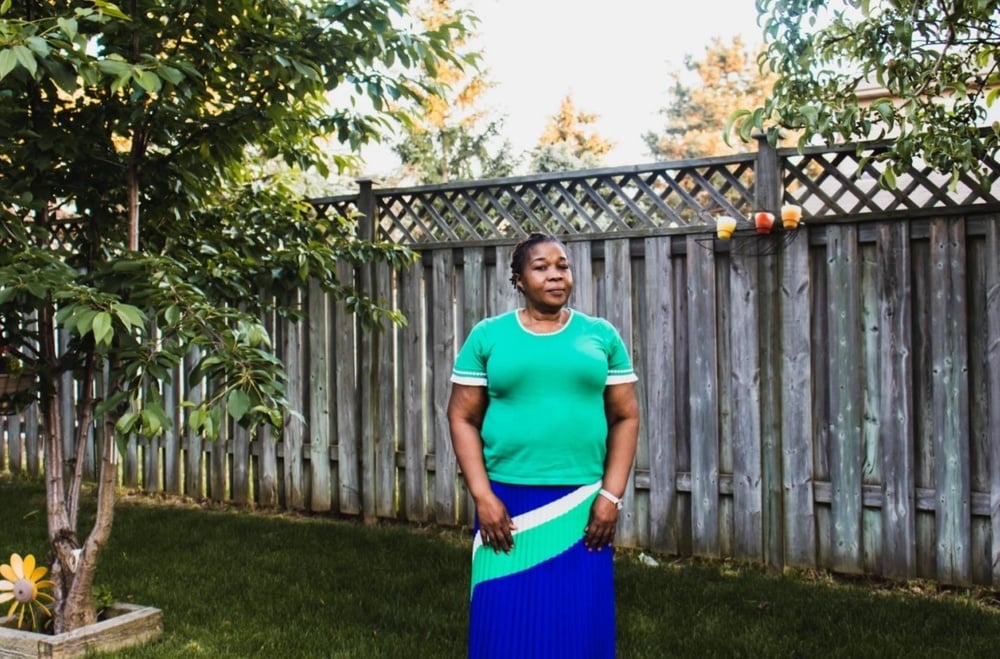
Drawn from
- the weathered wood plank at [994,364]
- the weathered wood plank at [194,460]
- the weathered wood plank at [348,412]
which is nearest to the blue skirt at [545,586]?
the weathered wood plank at [994,364]

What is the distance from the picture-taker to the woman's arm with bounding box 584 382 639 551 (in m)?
2.74

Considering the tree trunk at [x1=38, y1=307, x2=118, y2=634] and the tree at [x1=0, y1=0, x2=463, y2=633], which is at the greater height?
the tree at [x1=0, y1=0, x2=463, y2=633]

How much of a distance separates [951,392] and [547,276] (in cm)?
266

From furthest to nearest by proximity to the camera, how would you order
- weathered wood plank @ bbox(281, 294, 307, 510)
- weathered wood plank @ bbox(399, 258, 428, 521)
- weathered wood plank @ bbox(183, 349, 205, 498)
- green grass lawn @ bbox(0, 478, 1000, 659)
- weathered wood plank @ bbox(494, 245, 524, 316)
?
weathered wood plank @ bbox(183, 349, 205, 498) < weathered wood plank @ bbox(281, 294, 307, 510) < weathered wood plank @ bbox(399, 258, 428, 521) < weathered wood plank @ bbox(494, 245, 524, 316) < green grass lawn @ bbox(0, 478, 1000, 659)

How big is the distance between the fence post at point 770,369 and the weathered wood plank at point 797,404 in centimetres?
3

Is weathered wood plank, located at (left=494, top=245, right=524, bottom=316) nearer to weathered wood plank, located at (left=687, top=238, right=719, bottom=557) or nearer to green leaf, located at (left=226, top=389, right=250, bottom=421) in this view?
weathered wood plank, located at (left=687, top=238, right=719, bottom=557)

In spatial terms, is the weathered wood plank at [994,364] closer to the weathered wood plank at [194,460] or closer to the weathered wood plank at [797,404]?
the weathered wood plank at [797,404]

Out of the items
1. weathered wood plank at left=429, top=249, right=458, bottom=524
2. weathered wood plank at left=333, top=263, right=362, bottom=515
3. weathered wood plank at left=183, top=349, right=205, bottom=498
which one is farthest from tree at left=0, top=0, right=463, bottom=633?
weathered wood plank at left=183, top=349, right=205, bottom=498

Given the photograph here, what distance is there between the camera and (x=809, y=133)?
3.01 metres

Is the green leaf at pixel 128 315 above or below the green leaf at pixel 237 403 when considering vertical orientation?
above

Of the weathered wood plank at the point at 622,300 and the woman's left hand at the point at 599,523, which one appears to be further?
the weathered wood plank at the point at 622,300

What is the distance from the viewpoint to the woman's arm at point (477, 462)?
8.93ft

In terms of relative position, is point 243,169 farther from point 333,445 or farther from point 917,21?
point 917,21

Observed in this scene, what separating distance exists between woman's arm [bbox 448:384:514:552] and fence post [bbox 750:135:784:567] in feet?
8.31
